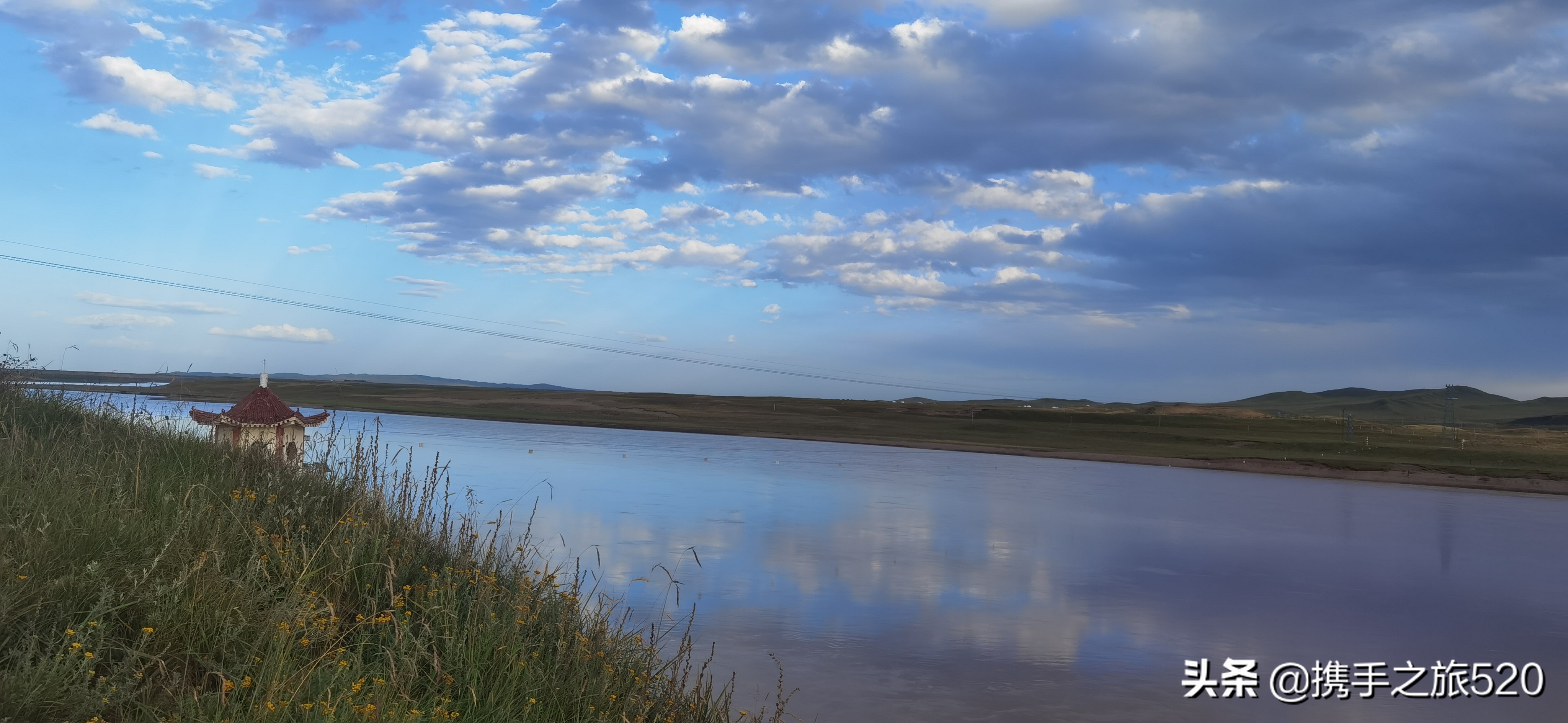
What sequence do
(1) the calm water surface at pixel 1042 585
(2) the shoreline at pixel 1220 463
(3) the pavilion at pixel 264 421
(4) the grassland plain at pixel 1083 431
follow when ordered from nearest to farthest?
(1) the calm water surface at pixel 1042 585 → (3) the pavilion at pixel 264 421 → (2) the shoreline at pixel 1220 463 → (4) the grassland plain at pixel 1083 431

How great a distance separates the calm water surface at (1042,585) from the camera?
9742mm

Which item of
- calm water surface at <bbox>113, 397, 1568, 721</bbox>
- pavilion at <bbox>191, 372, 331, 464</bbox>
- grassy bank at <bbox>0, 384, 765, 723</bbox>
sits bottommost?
calm water surface at <bbox>113, 397, 1568, 721</bbox>

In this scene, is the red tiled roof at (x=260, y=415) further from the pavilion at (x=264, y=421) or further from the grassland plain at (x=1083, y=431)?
the grassland plain at (x=1083, y=431)

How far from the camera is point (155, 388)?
12.1 metres

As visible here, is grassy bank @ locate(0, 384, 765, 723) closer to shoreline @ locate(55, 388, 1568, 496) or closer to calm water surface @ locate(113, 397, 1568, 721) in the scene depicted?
calm water surface @ locate(113, 397, 1568, 721)

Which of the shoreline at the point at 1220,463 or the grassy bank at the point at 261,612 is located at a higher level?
the grassy bank at the point at 261,612

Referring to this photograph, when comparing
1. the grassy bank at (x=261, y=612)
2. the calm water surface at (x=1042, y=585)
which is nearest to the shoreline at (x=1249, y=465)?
the calm water surface at (x=1042, y=585)

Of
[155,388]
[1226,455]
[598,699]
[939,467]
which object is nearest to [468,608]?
[598,699]

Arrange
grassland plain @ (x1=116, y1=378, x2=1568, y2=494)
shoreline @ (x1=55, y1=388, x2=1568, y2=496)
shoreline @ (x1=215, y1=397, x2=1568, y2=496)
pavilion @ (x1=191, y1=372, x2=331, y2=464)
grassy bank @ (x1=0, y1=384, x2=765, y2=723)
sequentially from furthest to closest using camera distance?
grassland plain @ (x1=116, y1=378, x2=1568, y2=494), shoreline @ (x1=55, y1=388, x2=1568, y2=496), shoreline @ (x1=215, y1=397, x2=1568, y2=496), pavilion @ (x1=191, y1=372, x2=331, y2=464), grassy bank @ (x1=0, y1=384, x2=765, y2=723)

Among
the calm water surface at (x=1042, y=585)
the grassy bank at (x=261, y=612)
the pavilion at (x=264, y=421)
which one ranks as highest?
the pavilion at (x=264, y=421)

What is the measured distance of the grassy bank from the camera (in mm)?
4480

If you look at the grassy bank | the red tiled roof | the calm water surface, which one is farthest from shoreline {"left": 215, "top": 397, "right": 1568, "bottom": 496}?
the grassy bank

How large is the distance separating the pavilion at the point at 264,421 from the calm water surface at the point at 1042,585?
4.28 metres

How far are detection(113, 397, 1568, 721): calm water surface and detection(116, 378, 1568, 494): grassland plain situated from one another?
1722 cm
